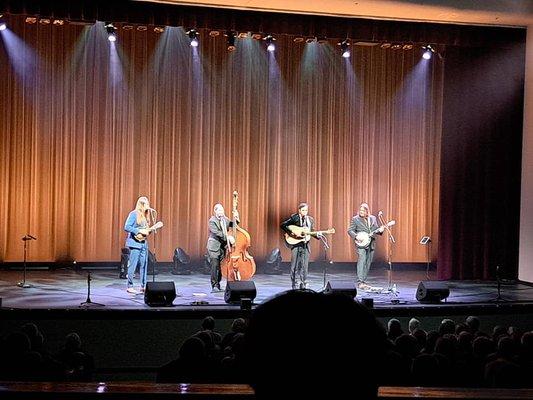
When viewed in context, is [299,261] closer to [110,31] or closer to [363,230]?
[363,230]

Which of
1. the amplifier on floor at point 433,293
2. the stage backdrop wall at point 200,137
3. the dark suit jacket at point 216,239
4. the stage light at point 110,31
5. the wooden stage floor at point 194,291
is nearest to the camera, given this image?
the wooden stage floor at point 194,291

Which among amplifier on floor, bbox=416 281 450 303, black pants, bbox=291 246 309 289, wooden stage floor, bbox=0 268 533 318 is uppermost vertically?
black pants, bbox=291 246 309 289

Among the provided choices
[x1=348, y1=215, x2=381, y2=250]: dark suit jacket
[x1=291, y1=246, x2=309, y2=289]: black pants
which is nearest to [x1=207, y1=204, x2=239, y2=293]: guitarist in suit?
[x1=291, y1=246, x2=309, y2=289]: black pants

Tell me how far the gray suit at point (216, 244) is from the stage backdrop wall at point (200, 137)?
159 inches

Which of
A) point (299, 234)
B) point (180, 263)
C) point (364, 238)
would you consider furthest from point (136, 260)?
point (364, 238)

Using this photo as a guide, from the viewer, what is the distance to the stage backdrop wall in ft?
51.6

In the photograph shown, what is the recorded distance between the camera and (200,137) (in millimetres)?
16750

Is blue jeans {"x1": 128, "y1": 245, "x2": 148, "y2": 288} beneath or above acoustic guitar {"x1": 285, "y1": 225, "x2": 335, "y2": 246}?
beneath

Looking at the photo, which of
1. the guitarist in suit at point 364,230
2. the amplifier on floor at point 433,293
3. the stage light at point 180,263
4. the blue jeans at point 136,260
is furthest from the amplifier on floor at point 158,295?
the stage light at point 180,263

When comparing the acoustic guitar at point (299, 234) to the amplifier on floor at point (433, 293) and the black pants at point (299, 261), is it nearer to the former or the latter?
the black pants at point (299, 261)

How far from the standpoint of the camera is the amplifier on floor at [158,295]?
10.5 m

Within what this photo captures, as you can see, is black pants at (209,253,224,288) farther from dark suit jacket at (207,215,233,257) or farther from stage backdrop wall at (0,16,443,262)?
stage backdrop wall at (0,16,443,262)

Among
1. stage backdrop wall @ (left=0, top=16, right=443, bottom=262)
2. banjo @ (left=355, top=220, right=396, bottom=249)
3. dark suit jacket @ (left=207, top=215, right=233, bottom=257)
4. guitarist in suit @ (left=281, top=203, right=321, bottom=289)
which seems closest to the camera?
dark suit jacket @ (left=207, top=215, right=233, bottom=257)

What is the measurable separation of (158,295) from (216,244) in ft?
7.19
